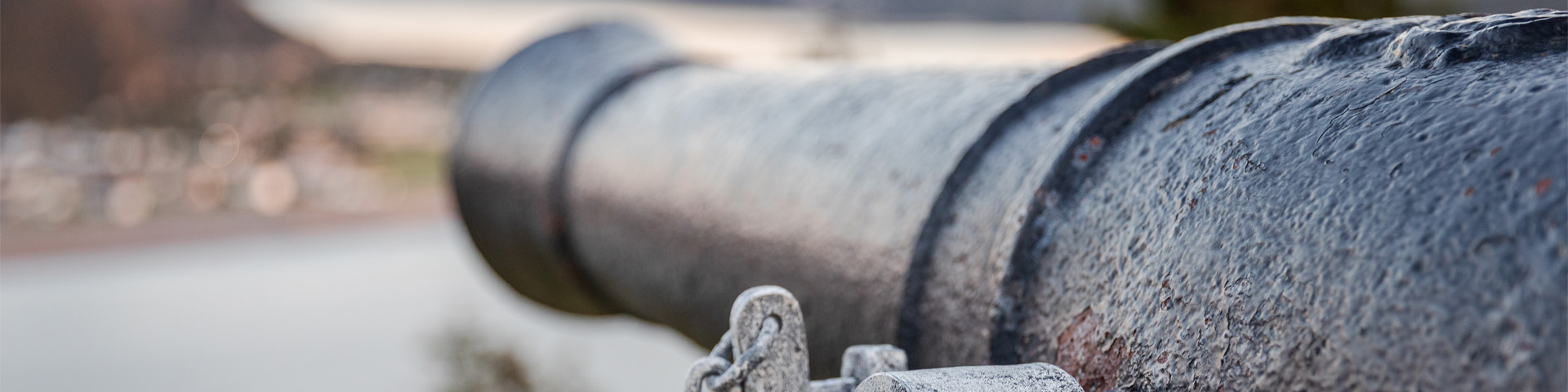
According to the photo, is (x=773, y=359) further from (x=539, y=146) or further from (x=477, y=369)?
(x=477, y=369)

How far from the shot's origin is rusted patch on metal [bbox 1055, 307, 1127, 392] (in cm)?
67

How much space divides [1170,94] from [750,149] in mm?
603

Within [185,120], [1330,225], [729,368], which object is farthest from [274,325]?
[185,120]

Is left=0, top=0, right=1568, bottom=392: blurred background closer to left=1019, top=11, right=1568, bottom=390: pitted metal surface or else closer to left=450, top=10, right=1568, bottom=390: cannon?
left=450, top=10, right=1568, bottom=390: cannon

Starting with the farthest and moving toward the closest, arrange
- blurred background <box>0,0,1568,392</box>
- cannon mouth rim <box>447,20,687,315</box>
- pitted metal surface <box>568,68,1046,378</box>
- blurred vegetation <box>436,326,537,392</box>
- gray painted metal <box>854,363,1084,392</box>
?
blurred background <box>0,0,1568,392</box>, blurred vegetation <box>436,326,537,392</box>, cannon mouth rim <box>447,20,687,315</box>, pitted metal surface <box>568,68,1046,378</box>, gray painted metal <box>854,363,1084,392</box>

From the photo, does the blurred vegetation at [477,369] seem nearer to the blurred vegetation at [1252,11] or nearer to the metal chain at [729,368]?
the blurred vegetation at [1252,11]

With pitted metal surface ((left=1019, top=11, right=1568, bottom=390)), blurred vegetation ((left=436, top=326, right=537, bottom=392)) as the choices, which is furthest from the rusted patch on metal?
blurred vegetation ((left=436, top=326, right=537, bottom=392))

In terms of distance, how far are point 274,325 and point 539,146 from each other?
7.70 ft

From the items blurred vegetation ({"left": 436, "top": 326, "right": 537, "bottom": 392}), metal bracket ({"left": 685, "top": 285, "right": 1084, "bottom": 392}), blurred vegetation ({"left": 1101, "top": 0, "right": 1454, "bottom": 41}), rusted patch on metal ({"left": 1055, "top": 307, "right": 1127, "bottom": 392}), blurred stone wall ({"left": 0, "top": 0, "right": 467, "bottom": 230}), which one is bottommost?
blurred vegetation ({"left": 436, "top": 326, "right": 537, "bottom": 392})

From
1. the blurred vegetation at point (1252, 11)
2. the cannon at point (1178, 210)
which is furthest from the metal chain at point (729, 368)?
the blurred vegetation at point (1252, 11)

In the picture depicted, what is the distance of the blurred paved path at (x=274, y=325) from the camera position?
319cm

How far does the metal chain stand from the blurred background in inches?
23.4

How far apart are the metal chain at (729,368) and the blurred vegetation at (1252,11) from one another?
254 cm

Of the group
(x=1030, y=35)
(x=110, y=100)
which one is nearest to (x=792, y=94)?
(x=1030, y=35)
